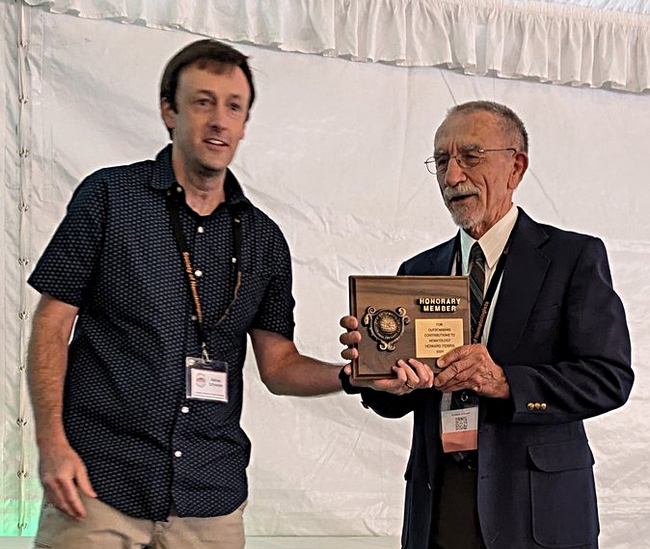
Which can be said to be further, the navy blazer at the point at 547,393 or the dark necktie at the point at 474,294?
the dark necktie at the point at 474,294

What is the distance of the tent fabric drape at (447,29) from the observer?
10.4ft

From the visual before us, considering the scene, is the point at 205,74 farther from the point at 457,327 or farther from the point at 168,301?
the point at 457,327

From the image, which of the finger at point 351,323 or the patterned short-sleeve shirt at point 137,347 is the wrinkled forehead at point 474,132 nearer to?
the finger at point 351,323

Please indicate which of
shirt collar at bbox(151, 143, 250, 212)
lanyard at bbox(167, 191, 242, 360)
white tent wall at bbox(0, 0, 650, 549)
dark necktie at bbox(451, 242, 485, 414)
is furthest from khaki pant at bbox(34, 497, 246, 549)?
white tent wall at bbox(0, 0, 650, 549)

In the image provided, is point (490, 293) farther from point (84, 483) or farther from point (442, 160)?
point (84, 483)

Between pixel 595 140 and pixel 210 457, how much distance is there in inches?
98.6

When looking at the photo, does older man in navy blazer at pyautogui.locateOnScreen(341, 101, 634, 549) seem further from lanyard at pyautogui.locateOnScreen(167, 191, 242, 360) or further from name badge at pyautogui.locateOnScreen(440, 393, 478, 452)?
lanyard at pyautogui.locateOnScreen(167, 191, 242, 360)

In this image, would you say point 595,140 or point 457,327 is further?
point 595,140

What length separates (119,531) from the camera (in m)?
1.80

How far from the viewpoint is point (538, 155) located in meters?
3.66

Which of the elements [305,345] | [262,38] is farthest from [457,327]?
[262,38]

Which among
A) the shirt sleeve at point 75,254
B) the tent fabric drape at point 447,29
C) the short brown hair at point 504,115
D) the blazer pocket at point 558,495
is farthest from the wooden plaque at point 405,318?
the tent fabric drape at point 447,29

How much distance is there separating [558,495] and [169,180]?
3.54 feet

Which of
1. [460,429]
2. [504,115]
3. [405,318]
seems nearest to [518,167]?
[504,115]
